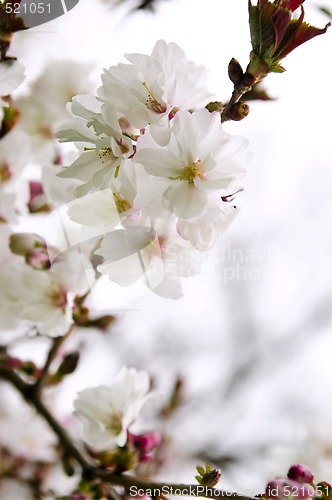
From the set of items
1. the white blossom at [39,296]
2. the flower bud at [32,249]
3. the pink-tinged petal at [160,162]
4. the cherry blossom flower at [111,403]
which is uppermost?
the pink-tinged petal at [160,162]

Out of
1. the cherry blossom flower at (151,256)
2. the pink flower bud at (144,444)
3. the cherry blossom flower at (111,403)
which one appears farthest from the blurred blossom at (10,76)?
the pink flower bud at (144,444)

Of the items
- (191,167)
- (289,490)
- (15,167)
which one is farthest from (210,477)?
(15,167)

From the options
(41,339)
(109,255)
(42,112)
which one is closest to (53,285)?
(41,339)

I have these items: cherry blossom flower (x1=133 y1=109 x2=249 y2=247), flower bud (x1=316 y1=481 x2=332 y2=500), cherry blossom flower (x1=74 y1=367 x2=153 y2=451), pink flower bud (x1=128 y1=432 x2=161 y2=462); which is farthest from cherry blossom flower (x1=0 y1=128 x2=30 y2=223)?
flower bud (x1=316 y1=481 x2=332 y2=500)

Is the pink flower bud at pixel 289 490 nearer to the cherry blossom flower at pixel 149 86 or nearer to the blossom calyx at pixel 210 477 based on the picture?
the blossom calyx at pixel 210 477

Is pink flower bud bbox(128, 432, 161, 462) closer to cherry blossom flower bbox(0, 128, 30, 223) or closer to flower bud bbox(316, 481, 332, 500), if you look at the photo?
flower bud bbox(316, 481, 332, 500)

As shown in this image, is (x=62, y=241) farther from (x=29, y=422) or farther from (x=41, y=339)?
(x=29, y=422)
